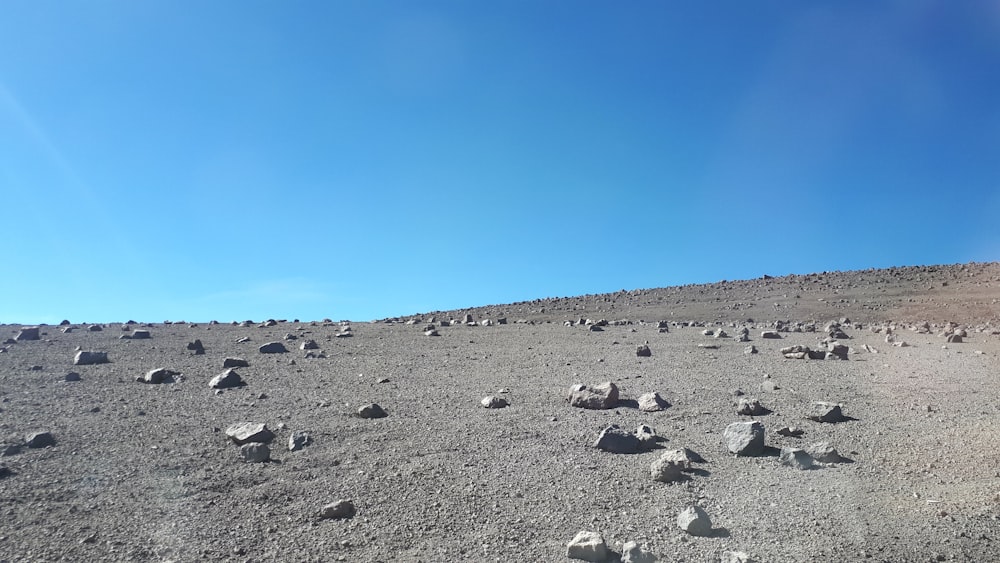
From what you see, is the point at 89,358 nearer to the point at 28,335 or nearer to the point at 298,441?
the point at 28,335

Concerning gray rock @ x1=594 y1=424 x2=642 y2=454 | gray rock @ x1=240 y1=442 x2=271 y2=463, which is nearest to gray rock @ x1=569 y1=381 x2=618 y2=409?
gray rock @ x1=594 y1=424 x2=642 y2=454

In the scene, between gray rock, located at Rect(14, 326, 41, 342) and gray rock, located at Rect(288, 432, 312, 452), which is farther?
gray rock, located at Rect(14, 326, 41, 342)

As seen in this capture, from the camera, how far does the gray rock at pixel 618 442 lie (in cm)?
565

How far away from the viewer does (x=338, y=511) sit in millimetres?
4402

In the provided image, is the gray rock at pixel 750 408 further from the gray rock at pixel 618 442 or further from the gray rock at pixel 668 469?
the gray rock at pixel 668 469

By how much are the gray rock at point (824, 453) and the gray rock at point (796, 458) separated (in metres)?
0.08

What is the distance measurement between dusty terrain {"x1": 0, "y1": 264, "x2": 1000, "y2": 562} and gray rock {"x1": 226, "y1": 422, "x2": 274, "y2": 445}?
0.30 ft

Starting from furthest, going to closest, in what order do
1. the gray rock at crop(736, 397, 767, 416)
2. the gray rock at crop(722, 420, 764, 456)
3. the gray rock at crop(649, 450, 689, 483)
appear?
1. the gray rock at crop(736, 397, 767, 416)
2. the gray rock at crop(722, 420, 764, 456)
3. the gray rock at crop(649, 450, 689, 483)

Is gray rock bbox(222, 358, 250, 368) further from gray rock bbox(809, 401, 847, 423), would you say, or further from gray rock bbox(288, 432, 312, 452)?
gray rock bbox(809, 401, 847, 423)

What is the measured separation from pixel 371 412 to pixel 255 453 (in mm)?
1466

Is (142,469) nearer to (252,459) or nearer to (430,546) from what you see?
(252,459)

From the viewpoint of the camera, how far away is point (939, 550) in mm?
4062

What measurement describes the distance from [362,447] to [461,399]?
1.98 m

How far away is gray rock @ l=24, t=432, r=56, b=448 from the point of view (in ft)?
18.6
